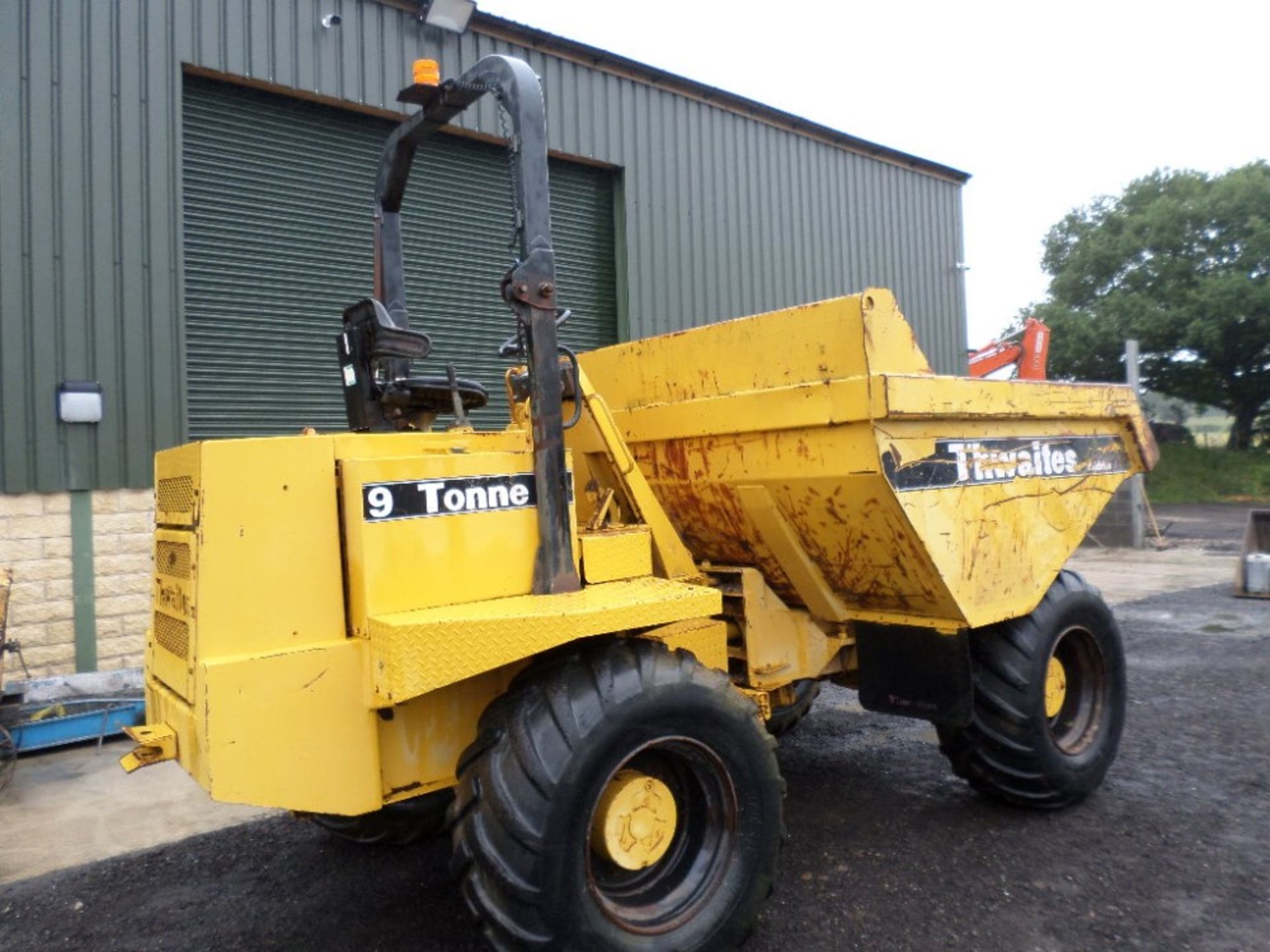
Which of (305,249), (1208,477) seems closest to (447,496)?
(305,249)

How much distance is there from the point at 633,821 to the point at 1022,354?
Answer: 6.91 m

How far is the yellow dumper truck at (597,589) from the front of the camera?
112 inches

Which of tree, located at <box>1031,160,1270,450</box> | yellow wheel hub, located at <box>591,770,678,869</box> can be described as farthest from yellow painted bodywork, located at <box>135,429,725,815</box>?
tree, located at <box>1031,160,1270,450</box>

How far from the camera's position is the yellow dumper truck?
2.85 metres

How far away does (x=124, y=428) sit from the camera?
22.9 ft

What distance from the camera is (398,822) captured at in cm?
416

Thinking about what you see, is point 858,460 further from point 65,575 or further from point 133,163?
point 133,163

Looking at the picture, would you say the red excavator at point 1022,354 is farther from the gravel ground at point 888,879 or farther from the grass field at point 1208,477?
the grass field at point 1208,477

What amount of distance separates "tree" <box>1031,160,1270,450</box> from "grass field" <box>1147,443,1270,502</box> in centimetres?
198

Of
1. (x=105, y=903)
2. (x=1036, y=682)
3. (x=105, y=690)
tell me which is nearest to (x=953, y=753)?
(x=1036, y=682)

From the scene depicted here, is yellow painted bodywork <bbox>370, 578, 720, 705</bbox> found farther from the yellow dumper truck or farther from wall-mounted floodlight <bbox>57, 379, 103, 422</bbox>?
wall-mounted floodlight <bbox>57, 379, 103, 422</bbox>

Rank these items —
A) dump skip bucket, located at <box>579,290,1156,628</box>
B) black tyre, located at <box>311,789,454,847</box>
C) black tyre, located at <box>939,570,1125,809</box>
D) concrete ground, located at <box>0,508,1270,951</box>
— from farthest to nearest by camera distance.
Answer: black tyre, located at <box>939,570,1125,809</box>
black tyre, located at <box>311,789,454,847</box>
dump skip bucket, located at <box>579,290,1156,628</box>
concrete ground, located at <box>0,508,1270,951</box>

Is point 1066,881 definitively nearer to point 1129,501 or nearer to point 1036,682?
point 1036,682

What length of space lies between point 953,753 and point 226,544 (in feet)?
11.4
